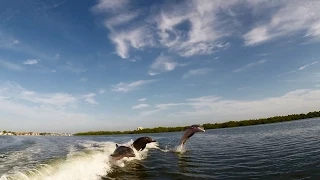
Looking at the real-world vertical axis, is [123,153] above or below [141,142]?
below

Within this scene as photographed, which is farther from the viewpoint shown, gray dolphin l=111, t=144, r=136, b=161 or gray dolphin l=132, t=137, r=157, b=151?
gray dolphin l=132, t=137, r=157, b=151

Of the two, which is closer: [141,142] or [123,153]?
[123,153]

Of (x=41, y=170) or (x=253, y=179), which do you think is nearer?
(x=253, y=179)

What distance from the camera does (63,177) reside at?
421 inches

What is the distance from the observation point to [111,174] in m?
11.6

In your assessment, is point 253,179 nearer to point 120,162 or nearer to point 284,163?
point 284,163

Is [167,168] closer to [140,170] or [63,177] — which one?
[140,170]

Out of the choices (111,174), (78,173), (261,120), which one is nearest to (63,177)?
(78,173)

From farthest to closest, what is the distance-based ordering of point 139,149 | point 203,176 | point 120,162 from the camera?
1. point 139,149
2. point 120,162
3. point 203,176

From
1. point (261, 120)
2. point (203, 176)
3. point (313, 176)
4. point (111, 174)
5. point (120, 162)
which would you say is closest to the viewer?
point (313, 176)

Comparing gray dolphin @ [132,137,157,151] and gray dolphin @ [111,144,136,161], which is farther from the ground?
gray dolphin @ [132,137,157,151]

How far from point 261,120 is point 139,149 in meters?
62.9

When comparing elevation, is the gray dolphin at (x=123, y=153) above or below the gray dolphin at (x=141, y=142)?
below

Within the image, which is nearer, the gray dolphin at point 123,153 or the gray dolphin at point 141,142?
the gray dolphin at point 123,153
